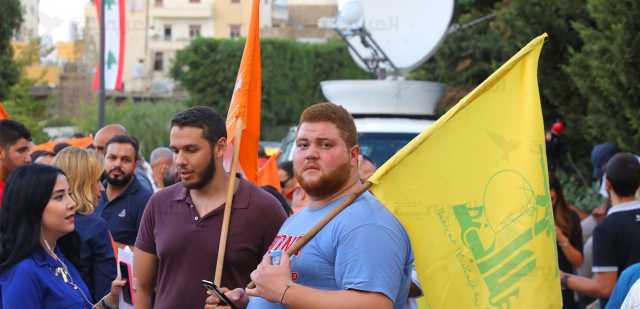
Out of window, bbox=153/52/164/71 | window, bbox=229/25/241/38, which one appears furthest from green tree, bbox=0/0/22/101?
window, bbox=153/52/164/71

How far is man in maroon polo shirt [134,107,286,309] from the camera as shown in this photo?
231 inches

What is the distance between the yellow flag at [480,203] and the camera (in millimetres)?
5090

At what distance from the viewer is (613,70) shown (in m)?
12.8

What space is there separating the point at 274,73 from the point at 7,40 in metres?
32.7

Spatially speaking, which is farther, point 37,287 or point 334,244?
point 37,287

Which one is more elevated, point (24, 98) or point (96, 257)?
point (96, 257)

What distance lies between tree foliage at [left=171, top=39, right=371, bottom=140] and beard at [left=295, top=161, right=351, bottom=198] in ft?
174

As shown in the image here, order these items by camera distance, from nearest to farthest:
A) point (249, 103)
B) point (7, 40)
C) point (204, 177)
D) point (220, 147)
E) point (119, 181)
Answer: point (204, 177), point (220, 147), point (249, 103), point (119, 181), point (7, 40)

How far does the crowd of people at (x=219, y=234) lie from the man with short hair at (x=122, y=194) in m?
0.01

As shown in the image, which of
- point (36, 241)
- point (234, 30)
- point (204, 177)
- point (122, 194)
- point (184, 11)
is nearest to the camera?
point (36, 241)

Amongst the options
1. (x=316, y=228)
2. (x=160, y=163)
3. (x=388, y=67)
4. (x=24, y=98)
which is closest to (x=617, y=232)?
(x=316, y=228)

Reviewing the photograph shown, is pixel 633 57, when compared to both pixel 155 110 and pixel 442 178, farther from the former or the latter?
pixel 155 110

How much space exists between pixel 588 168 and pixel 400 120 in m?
4.85

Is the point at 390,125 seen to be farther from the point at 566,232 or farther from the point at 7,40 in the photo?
the point at 7,40
